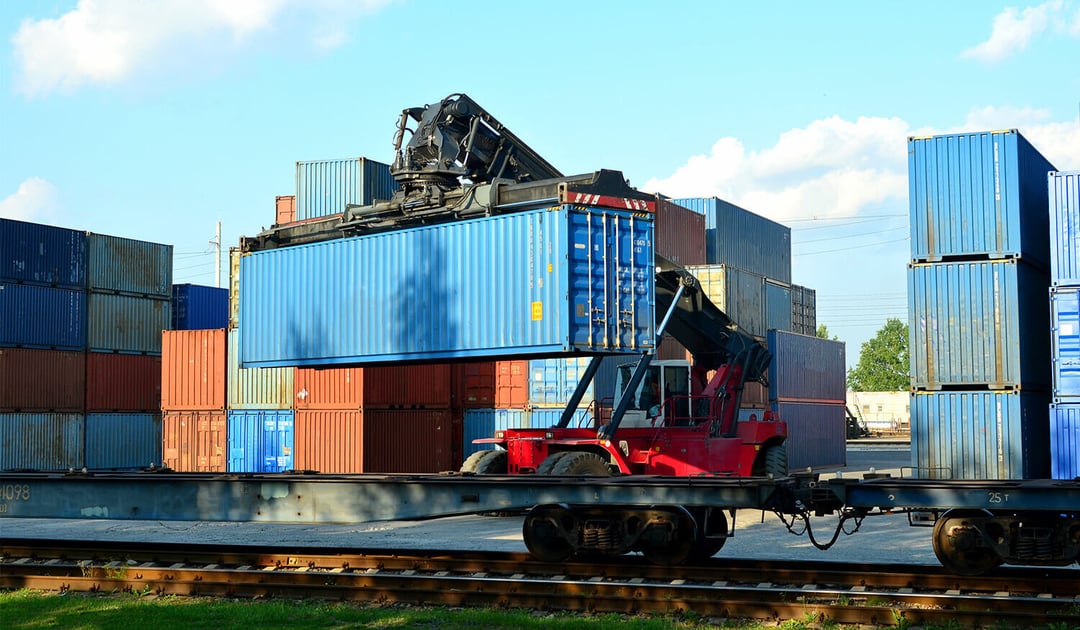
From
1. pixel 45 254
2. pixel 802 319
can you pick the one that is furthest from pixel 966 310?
pixel 45 254

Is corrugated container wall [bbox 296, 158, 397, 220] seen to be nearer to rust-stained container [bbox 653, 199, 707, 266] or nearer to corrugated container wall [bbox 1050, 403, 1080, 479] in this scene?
rust-stained container [bbox 653, 199, 707, 266]

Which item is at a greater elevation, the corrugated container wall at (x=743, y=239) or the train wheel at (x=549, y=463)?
the corrugated container wall at (x=743, y=239)

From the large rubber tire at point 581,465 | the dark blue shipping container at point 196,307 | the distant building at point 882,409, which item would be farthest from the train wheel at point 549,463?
the distant building at point 882,409

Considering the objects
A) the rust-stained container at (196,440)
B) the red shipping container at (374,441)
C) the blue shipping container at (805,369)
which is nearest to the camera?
the red shipping container at (374,441)

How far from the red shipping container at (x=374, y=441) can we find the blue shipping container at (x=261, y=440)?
39 cm

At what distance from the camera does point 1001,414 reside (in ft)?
69.5

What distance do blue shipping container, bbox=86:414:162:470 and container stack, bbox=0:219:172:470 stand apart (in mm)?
34

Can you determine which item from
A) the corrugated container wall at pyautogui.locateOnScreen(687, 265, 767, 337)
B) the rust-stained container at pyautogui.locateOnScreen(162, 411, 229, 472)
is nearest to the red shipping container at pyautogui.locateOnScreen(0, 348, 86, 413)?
the rust-stained container at pyautogui.locateOnScreen(162, 411, 229, 472)

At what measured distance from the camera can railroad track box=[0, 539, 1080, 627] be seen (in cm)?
1070

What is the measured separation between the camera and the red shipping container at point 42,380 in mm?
32250

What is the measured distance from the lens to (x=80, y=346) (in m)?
34.7

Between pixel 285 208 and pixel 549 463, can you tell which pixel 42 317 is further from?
pixel 549 463

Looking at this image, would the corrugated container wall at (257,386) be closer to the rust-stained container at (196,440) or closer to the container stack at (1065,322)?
the rust-stained container at (196,440)

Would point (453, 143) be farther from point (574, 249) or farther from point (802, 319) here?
point (802, 319)
